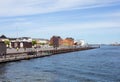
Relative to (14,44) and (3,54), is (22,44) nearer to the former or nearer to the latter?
(14,44)

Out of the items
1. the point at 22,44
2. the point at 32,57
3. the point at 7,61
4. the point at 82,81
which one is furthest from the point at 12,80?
the point at 22,44

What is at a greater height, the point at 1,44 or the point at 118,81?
the point at 1,44

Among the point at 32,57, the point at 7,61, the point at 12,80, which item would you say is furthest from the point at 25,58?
the point at 12,80

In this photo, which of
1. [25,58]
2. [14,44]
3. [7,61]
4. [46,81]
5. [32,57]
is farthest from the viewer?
[14,44]

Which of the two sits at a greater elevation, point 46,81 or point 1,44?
point 1,44

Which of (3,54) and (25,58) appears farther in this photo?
(25,58)

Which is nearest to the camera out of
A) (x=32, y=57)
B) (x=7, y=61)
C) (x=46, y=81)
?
(x=46, y=81)

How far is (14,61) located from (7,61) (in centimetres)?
510

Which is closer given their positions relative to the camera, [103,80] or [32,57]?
[103,80]

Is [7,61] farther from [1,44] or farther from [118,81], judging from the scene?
[118,81]

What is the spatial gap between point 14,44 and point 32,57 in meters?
86.3

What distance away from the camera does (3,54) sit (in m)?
82.9

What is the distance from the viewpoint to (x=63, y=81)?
44.5 meters

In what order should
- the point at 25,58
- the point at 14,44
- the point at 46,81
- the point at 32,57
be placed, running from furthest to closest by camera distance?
1. the point at 14,44
2. the point at 32,57
3. the point at 25,58
4. the point at 46,81
